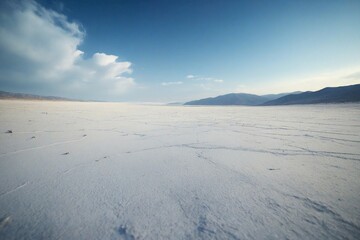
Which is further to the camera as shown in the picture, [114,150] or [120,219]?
[114,150]

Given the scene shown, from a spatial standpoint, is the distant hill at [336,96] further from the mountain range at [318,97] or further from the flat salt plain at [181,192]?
the flat salt plain at [181,192]

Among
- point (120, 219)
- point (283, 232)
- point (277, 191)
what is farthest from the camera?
point (277, 191)

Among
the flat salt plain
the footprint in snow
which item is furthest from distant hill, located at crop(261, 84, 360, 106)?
the footprint in snow

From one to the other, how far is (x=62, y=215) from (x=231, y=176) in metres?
2.05

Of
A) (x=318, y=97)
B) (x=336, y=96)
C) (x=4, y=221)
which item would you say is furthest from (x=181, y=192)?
(x=318, y=97)

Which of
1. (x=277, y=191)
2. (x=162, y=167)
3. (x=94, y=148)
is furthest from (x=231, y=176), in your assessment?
(x=94, y=148)

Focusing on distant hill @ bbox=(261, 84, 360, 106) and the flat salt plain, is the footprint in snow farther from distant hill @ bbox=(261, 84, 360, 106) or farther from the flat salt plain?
distant hill @ bbox=(261, 84, 360, 106)

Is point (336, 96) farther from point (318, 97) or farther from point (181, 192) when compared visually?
point (181, 192)

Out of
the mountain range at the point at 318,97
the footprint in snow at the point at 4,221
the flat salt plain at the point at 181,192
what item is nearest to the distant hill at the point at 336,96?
the mountain range at the point at 318,97

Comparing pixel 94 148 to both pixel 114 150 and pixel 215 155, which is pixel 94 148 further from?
pixel 215 155

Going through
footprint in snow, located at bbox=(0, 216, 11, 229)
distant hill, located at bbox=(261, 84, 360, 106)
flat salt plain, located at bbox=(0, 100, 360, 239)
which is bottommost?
flat salt plain, located at bbox=(0, 100, 360, 239)

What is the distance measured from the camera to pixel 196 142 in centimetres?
411

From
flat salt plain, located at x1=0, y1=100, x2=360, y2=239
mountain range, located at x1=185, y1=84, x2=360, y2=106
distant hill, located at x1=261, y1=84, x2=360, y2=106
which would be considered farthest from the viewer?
mountain range, located at x1=185, y1=84, x2=360, y2=106

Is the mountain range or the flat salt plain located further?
the mountain range
